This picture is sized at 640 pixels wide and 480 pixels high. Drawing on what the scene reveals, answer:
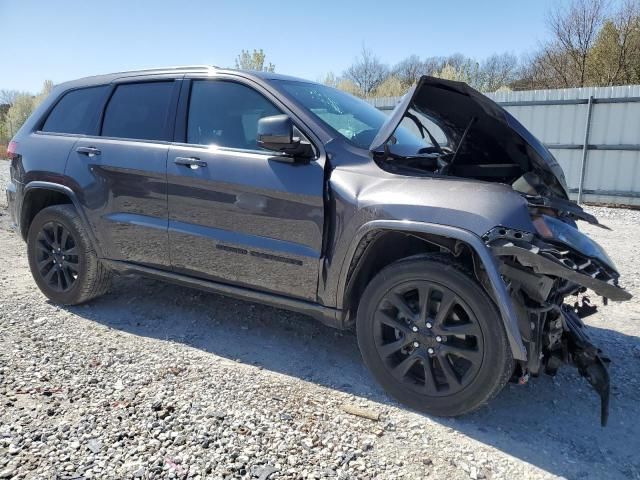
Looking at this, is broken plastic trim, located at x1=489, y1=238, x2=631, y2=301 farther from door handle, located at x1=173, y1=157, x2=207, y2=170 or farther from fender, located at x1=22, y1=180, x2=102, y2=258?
fender, located at x1=22, y1=180, x2=102, y2=258

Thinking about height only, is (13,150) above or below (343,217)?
above

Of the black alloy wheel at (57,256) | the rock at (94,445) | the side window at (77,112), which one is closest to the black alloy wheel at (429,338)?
the rock at (94,445)

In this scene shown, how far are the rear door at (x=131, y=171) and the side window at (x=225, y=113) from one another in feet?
0.71

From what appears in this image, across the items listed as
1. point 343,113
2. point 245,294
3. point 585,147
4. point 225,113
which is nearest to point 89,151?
point 225,113

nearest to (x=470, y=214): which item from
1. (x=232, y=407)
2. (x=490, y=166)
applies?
(x=490, y=166)

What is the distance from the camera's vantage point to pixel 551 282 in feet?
8.34

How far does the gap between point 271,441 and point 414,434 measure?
2.50ft

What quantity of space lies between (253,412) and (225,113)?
2.04 metres

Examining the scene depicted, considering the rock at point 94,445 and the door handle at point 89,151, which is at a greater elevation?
the door handle at point 89,151

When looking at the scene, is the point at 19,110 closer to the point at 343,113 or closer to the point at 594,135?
the point at 594,135

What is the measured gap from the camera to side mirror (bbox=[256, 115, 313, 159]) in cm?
301

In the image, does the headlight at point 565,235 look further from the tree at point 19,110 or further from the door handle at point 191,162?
the tree at point 19,110

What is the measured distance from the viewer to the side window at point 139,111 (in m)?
3.84

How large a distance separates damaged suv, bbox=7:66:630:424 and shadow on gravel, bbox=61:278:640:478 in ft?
0.65
